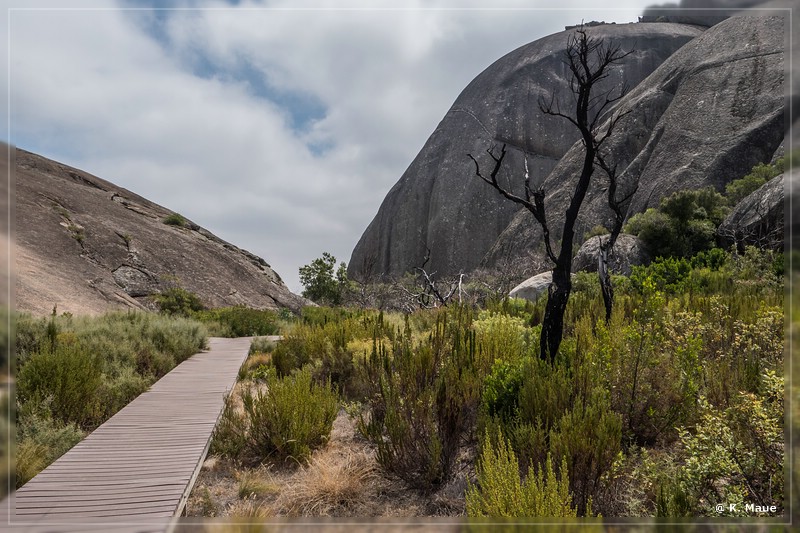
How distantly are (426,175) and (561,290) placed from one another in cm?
5384

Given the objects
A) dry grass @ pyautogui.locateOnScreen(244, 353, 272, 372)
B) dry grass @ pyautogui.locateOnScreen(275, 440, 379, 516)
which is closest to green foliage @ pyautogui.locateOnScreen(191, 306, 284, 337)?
dry grass @ pyautogui.locateOnScreen(244, 353, 272, 372)

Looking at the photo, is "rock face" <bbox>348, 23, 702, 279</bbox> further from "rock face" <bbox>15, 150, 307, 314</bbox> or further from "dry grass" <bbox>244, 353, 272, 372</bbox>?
"dry grass" <bbox>244, 353, 272, 372</bbox>

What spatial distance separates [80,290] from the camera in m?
15.1

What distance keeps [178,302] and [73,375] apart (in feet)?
44.5

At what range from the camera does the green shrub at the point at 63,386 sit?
4793 mm

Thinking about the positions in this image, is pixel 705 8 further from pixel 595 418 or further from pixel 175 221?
pixel 175 221

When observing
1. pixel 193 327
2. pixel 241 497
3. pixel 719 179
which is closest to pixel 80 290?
pixel 193 327

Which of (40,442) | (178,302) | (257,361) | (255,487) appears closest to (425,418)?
(255,487)

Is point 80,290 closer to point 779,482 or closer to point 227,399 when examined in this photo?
point 227,399

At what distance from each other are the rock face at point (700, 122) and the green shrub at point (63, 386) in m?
23.2

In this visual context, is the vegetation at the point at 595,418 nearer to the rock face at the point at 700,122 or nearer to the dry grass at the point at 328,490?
the dry grass at the point at 328,490

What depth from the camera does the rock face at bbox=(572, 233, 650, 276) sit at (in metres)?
19.1

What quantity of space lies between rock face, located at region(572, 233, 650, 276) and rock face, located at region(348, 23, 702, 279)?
2320 cm

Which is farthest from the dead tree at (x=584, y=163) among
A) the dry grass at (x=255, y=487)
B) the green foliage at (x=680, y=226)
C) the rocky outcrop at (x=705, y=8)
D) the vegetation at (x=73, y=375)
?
the green foliage at (x=680, y=226)
